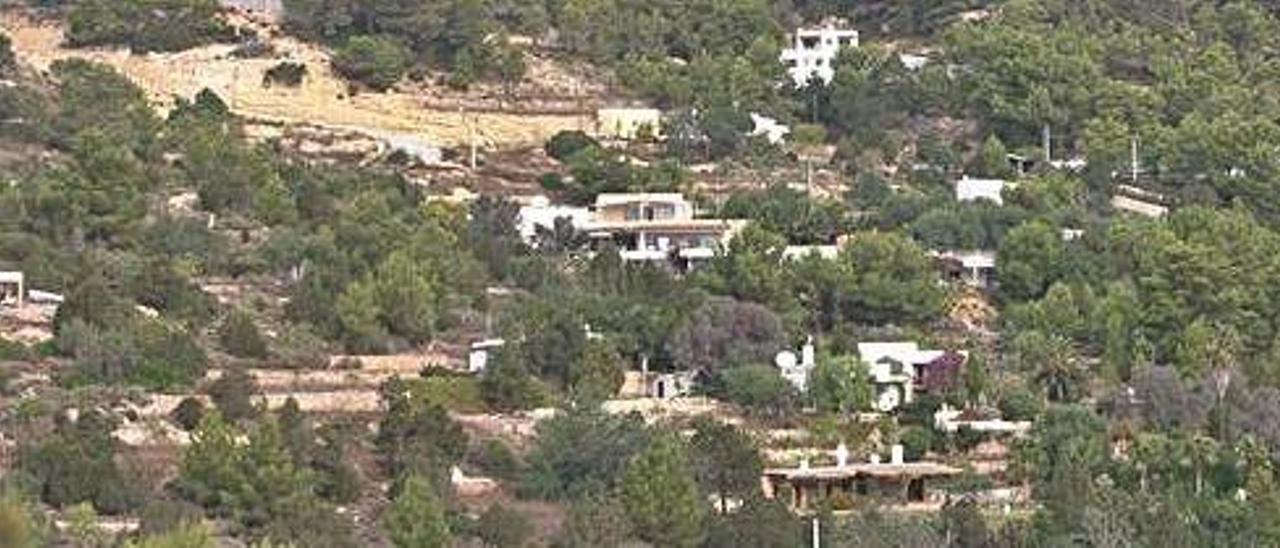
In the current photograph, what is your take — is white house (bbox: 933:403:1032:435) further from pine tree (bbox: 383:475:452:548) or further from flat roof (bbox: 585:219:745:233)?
pine tree (bbox: 383:475:452:548)

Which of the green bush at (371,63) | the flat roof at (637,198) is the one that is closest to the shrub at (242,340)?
the flat roof at (637,198)

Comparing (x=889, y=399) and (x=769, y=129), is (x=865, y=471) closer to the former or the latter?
(x=889, y=399)

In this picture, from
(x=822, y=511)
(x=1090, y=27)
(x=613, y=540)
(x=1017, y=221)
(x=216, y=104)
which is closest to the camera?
(x=613, y=540)

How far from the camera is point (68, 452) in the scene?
32375mm

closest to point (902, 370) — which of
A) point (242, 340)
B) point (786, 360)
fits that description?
point (786, 360)

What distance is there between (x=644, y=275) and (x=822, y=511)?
27.7 feet

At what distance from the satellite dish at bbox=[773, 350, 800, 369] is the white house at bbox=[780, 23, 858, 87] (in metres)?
16.5

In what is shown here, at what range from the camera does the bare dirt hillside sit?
53.4 m

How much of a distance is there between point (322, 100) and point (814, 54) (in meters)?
10.3

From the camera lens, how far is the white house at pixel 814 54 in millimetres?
58188

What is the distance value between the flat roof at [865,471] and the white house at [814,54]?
19718mm

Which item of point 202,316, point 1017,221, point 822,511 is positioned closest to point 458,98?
point 1017,221

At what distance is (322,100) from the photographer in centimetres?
5406

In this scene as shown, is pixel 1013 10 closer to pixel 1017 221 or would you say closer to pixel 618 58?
pixel 618 58
